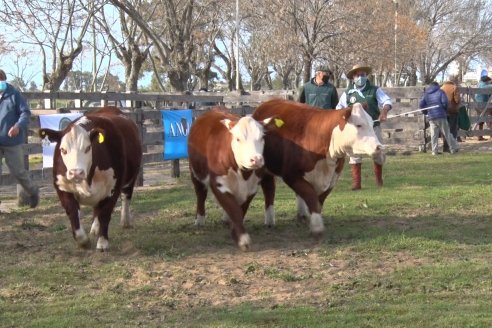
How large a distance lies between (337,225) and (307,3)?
89.4 ft

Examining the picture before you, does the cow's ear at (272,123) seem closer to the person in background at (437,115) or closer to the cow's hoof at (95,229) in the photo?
the cow's hoof at (95,229)

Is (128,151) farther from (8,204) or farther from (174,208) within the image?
(8,204)

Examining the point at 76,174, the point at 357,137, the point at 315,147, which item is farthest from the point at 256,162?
the point at 76,174

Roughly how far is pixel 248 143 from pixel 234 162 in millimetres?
308

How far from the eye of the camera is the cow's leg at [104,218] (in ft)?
24.3

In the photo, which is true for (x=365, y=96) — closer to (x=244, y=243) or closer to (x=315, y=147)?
(x=315, y=147)

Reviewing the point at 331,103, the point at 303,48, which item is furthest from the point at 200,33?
the point at 331,103

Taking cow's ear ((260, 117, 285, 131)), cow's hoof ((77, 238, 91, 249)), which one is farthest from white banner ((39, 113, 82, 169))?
cow's ear ((260, 117, 285, 131))

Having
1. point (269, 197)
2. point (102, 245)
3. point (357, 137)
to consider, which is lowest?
point (102, 245)

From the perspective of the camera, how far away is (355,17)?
116 feet

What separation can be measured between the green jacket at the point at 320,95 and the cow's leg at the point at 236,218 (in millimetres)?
3729

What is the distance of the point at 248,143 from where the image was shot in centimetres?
726

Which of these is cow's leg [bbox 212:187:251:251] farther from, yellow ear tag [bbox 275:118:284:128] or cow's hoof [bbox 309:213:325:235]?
yellow ear tag [bbox 275:118:284:128]

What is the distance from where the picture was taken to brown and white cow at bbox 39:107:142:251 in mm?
7031
